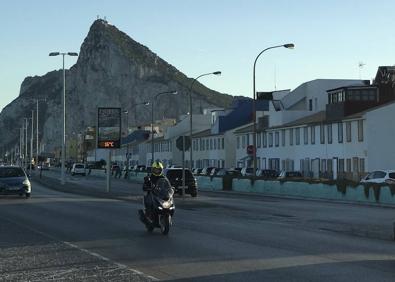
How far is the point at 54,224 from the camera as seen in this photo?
1923cm

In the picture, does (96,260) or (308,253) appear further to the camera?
(308,253)

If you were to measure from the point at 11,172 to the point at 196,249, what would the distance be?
2310 cm

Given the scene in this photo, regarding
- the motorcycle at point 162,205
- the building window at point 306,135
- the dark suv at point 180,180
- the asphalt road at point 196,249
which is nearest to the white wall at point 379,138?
the building window at point 306,135

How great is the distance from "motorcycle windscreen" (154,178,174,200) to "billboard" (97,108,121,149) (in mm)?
23443

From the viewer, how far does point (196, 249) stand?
13.8m

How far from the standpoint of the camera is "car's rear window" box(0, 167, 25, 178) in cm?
3434

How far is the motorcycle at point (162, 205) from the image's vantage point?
16.6m

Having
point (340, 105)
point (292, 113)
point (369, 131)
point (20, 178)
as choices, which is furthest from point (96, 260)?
point (292, 113)

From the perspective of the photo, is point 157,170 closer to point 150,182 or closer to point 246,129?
point 150,182

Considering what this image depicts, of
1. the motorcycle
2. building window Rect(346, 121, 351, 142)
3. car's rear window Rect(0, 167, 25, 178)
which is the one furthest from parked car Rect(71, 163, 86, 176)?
the motorcycle

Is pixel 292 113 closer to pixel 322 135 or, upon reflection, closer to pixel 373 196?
pixel 322 135

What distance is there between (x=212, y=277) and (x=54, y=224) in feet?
32.5

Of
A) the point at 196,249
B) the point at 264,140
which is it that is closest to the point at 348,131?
the point at 264,140

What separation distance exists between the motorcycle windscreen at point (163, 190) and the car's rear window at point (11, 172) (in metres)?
19.4
